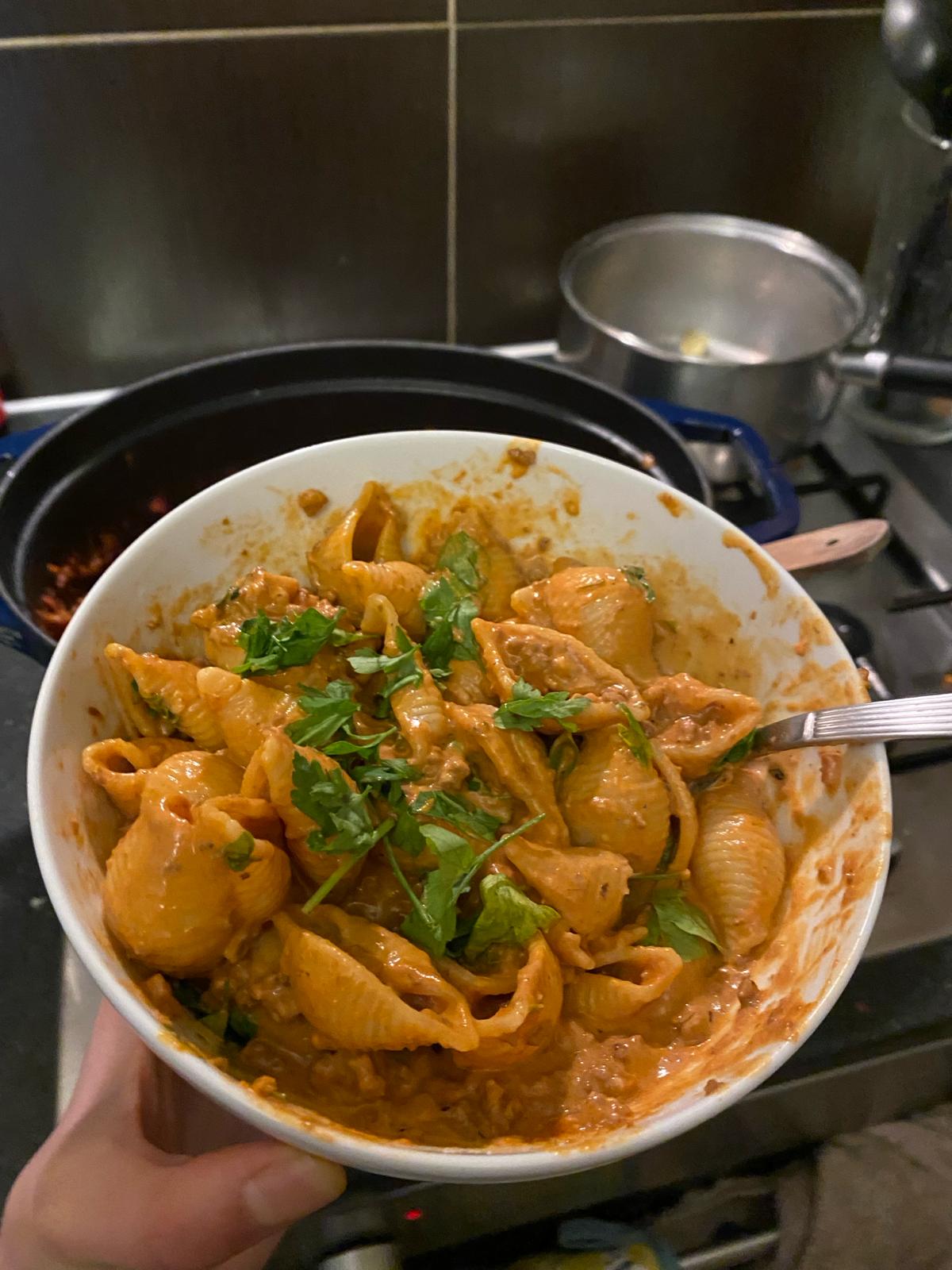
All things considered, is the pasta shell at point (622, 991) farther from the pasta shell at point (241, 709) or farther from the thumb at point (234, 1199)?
the pasta shell at point (241, 709)

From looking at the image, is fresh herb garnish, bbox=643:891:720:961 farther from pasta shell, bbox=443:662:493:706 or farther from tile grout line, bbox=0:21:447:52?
tile grout line, bbox=0:21:447:52

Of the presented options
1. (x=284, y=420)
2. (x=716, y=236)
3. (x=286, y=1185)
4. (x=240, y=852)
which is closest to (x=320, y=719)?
(x=240, y=852)

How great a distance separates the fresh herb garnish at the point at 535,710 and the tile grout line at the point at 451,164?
3.17 ft

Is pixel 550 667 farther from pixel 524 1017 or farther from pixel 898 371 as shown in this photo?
pixel 898 371

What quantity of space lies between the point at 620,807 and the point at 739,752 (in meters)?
0.14

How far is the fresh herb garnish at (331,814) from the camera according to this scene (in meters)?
0.70

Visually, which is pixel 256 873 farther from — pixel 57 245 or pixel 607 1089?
pixel 57 245

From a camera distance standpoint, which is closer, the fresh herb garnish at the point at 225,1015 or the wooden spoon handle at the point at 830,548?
the fresh herb garnish at the point at 225,1015

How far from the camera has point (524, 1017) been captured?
0.66m

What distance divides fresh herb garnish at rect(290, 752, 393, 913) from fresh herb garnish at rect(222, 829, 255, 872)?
0.05 m

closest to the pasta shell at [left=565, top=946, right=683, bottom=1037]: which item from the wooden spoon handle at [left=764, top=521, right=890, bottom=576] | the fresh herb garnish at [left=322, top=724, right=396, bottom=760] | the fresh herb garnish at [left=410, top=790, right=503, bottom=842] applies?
the fresh herb garnish at [left=410, top=790, right=503, bottom=842]

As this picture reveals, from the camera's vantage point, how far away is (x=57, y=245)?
4.34ft

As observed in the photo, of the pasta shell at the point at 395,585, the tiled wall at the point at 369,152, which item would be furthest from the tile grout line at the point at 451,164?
the pasta shell at the point at 395,585

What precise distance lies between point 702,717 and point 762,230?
101 cm
